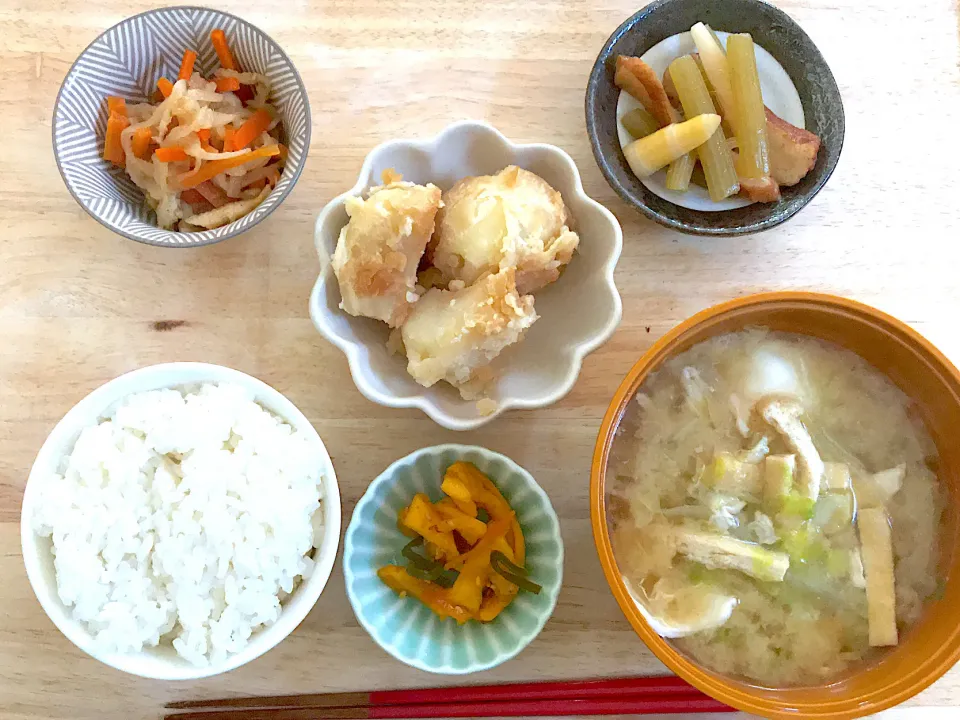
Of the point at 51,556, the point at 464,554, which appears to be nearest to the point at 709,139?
the point at 464,554

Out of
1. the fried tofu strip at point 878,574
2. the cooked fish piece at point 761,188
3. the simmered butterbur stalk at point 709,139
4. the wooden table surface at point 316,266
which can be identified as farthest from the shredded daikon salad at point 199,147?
the fried tofu strip at point 878,574

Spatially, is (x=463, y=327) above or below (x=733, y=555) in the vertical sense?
above

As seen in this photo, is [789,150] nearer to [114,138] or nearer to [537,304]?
[537,304]

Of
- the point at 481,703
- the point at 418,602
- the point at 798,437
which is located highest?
the point at 798,437

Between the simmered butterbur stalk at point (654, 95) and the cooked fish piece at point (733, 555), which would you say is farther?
the simmered butterbur stalk at point (654, 95)

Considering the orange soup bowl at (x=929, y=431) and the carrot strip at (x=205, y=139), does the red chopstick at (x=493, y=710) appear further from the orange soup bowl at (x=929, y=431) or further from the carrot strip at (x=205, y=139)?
the carrot strip at (x=205, y=139)

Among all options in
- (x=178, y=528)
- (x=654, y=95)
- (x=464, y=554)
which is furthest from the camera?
(x=654, y=95)

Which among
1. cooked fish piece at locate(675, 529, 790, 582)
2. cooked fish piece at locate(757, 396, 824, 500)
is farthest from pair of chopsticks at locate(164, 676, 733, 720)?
cooked fish piece at locate(757, 396, 824, 500)

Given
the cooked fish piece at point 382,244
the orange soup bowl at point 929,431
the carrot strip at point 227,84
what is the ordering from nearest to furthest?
the orange soup bowl at point 929,431, the cooked fish piece at point 382,244, the carrot strip at point 227,84
